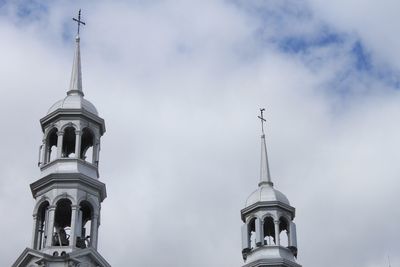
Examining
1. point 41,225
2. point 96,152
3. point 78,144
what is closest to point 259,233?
point 96,152

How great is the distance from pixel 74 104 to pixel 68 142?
5.54 ft

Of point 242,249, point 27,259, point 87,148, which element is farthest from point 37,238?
point 242,249

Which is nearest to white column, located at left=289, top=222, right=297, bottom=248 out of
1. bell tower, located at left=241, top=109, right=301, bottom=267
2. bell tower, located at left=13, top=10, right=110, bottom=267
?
bell tower, located at left=241, top=109, right=301, bottom=267

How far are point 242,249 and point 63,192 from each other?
1047 centimetres

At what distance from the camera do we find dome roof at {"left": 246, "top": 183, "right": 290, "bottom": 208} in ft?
177

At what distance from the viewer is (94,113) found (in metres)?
49.4

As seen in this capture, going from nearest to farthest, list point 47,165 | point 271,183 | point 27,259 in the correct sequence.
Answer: point 27,259, point 47,165, point 271,183

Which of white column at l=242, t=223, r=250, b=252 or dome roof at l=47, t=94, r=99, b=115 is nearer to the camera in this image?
dome roof at l=47, t=94, r=99, b=115

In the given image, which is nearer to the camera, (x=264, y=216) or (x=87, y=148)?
(x=87, y=148)

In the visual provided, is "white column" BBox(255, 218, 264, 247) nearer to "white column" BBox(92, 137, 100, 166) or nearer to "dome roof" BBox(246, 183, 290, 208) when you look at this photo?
"dome roof" BBox(246, 183, 290, 208)

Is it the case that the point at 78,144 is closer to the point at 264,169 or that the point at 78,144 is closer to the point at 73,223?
the point at 73,223

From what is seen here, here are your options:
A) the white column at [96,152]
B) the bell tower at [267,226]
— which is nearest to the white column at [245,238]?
the bell tower at [267,226]

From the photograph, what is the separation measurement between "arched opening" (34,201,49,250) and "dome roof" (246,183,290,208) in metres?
11.0

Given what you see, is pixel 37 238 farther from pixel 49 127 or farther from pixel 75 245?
pixel 49 127
